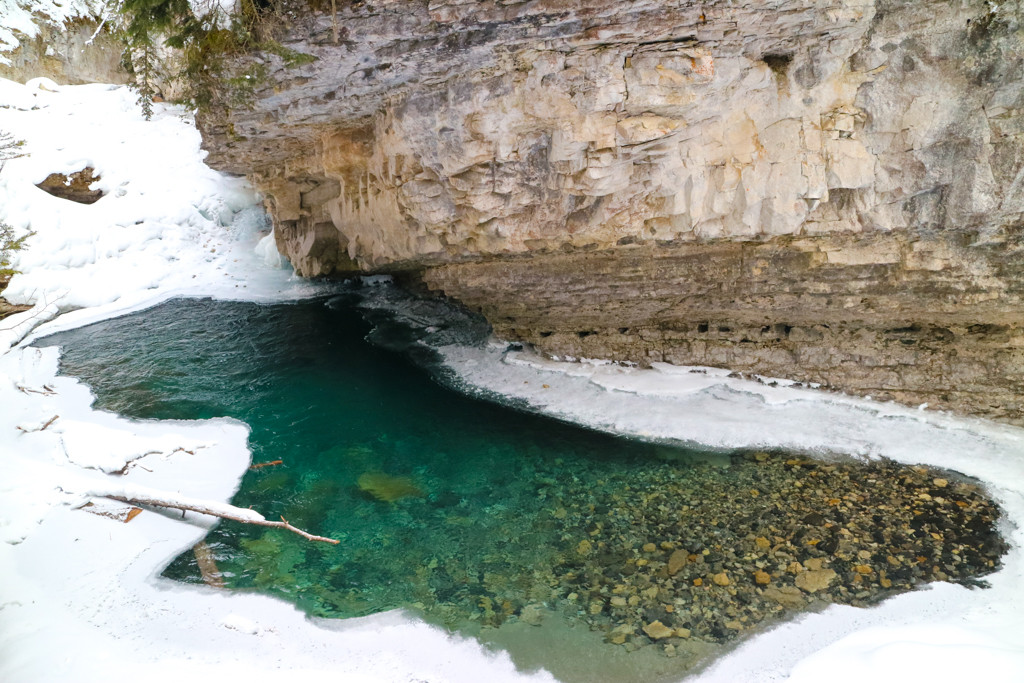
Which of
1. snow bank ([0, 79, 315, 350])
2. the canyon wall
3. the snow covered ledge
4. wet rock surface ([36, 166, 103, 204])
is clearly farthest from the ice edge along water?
the canyon wall

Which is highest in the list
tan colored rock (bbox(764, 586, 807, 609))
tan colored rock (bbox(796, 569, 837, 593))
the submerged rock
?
the submerged rock

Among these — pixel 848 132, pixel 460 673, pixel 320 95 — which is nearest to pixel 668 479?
pixel 460 673

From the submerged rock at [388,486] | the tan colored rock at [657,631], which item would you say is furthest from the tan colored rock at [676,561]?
the submerged rock at [388,486]

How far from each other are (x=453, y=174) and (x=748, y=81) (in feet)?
11.0

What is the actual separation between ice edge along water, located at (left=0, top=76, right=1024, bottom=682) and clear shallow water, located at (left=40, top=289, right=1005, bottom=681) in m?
0.23

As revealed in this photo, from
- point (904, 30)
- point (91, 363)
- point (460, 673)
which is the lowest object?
point (460, 673)

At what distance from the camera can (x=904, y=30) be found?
5.18 meters

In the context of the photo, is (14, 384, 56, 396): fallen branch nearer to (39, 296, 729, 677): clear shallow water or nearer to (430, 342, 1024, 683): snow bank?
(39, 296, 729, 677): clear shallow water

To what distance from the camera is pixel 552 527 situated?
5492 mm

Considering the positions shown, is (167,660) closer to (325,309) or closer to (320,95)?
(320,95)

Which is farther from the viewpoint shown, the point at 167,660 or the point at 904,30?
the point at 904,30

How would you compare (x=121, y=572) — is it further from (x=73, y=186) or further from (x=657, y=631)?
(x=73, y=186)

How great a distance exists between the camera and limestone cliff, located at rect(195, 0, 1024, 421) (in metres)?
5.28

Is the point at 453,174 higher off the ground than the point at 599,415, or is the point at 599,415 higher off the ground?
the point at 453,174
